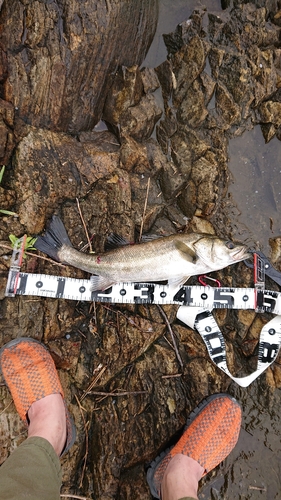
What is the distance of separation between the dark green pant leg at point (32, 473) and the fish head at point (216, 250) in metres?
3.11

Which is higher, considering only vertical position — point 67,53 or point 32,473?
point 67,53

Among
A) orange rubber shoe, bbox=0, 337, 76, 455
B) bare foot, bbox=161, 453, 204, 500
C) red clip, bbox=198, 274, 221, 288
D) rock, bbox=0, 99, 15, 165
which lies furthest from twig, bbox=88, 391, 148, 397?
rock, bbox=0, 99, 15, 165

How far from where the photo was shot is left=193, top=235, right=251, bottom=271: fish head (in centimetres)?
493

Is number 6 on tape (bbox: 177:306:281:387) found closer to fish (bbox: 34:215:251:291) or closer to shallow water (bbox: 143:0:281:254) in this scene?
fish (bbox: 34:215:251:291)

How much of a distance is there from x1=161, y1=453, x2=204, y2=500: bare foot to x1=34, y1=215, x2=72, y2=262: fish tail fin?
10.7ft

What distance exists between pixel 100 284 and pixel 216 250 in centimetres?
175

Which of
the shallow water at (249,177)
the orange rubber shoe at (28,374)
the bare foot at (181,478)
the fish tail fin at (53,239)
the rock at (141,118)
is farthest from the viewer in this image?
the shallow water at (249,177)

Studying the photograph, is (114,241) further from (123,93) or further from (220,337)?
(123,93)

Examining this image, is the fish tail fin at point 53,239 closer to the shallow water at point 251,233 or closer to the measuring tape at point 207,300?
the measuring tape at point 207,300

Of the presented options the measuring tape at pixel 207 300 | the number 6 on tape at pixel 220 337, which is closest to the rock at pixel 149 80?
the measuring tape at pixel 207 300

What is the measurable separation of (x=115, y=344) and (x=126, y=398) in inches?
31.7

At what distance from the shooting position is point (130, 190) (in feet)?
18.0

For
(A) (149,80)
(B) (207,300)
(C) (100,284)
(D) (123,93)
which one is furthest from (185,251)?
(A) (149,80)

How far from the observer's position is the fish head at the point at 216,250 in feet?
16.2
